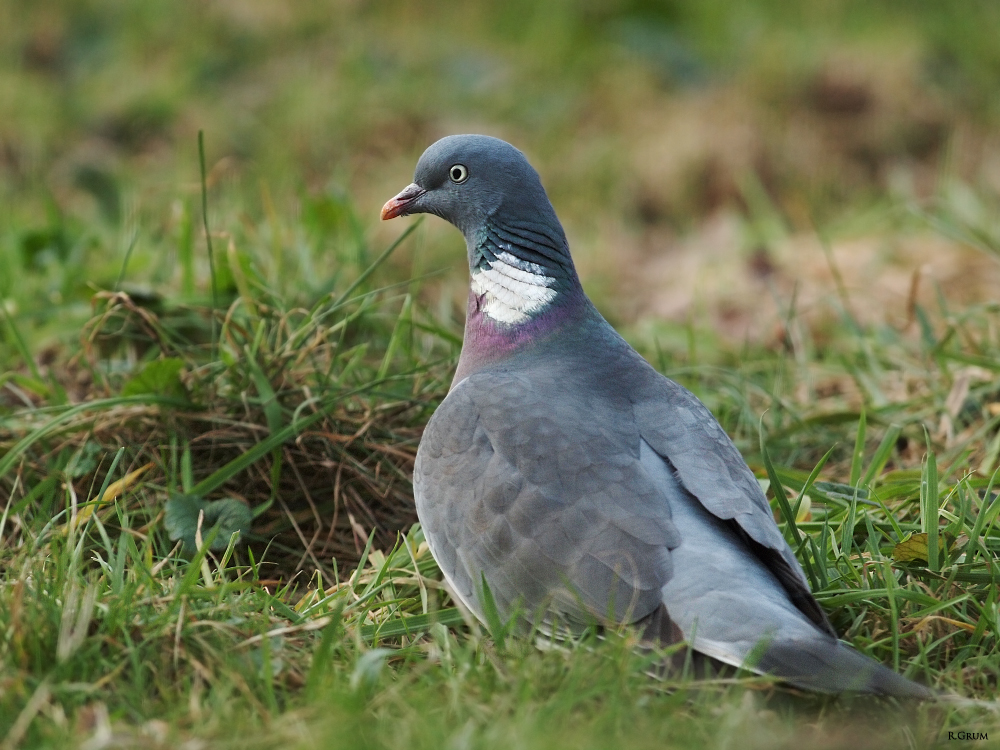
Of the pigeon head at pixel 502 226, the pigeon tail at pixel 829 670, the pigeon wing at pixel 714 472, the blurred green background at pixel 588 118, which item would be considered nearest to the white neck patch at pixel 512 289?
the pigeon head at pixel 502 226

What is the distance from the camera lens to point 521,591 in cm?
277

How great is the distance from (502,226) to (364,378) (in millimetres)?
850

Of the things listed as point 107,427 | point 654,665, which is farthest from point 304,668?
point 107,427

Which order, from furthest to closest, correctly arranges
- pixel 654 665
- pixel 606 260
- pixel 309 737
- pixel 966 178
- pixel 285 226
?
pixel 966 178 → pixel 606 260 → pixel 285 226 → pixel 654 665 → pixel 309 737

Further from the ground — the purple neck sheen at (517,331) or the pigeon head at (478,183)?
the pigeon head at (478,183)

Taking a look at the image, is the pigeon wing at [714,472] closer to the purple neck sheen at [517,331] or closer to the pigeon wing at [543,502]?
the pigeon wing at [543,502]

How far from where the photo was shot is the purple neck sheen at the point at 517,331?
3359 mm

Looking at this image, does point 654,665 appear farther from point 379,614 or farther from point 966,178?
point 966,178

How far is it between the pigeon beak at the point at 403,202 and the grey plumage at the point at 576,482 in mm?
96

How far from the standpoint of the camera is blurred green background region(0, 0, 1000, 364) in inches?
246

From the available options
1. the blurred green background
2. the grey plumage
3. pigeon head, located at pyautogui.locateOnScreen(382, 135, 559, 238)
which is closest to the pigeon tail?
the grey plumage

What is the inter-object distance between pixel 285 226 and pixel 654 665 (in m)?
3.46

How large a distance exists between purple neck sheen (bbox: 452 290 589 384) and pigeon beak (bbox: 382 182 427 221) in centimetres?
51

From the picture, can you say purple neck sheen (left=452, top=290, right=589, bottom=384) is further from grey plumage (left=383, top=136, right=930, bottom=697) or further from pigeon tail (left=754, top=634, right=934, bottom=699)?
pigeon tail (left=754, top=634, right=934, bottom=699)
